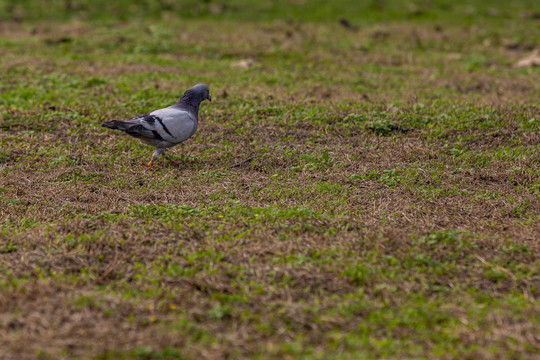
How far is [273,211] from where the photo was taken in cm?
629

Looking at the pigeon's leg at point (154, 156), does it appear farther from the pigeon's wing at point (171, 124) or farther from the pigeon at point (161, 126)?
the pigeon's wing at point (171, 124)

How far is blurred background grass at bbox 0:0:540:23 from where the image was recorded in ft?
60.4

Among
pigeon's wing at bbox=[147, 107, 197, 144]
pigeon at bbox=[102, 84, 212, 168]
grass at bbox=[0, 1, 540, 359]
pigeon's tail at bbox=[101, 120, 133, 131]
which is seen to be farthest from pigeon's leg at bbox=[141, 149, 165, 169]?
pigeon's tail at bbox=[101, 120, 133, 131]

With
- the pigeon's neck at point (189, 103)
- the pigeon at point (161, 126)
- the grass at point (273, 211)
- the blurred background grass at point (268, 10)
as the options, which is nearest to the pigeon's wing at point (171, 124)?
the pigeon at point (161, 126)

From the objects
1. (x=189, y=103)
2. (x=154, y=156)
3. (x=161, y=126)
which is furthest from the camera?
(x=189, y=103)

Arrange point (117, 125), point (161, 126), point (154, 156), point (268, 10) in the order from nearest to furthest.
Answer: point (117, 125)
point (161, 126)
point (154, 156)
point (268, 10)

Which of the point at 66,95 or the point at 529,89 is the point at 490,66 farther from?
the point at 66,95

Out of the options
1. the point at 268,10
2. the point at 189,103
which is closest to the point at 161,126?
the point at 189,103

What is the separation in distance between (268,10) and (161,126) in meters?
13.2

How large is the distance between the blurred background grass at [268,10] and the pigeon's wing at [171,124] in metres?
11.4

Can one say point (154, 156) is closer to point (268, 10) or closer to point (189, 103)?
point (189, 103)

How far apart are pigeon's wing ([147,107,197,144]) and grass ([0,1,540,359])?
47 cm

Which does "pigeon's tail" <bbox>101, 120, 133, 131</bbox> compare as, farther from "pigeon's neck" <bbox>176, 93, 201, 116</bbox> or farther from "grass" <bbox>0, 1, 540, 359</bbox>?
"pigeon's neck" <bbox>176, 93, 201, 116</bbox>

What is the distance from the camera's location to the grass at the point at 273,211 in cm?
436
